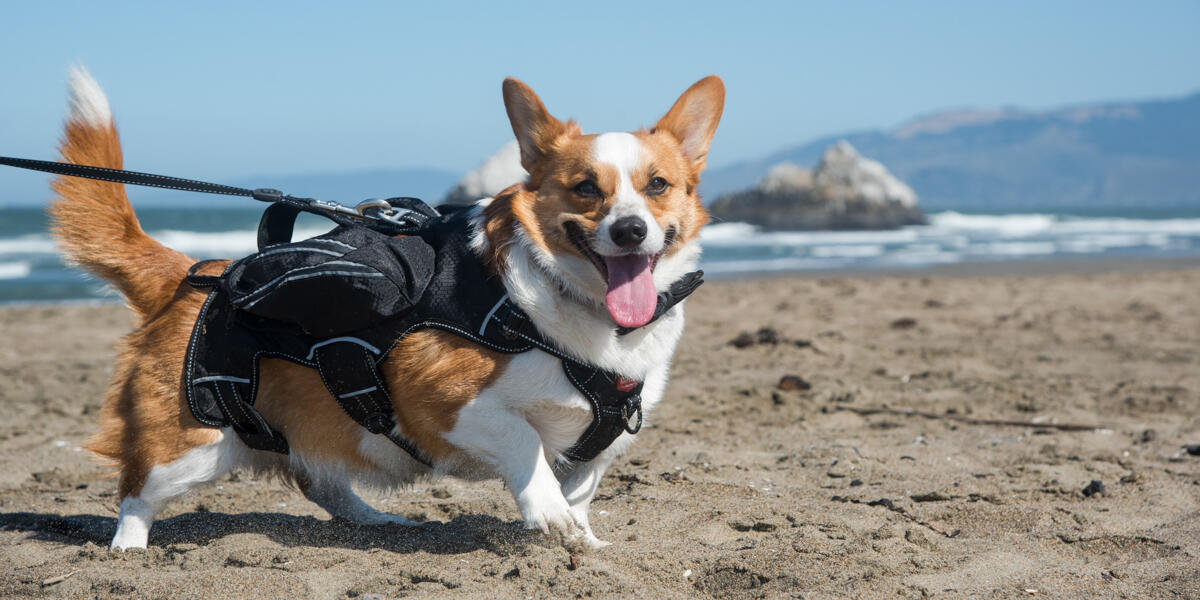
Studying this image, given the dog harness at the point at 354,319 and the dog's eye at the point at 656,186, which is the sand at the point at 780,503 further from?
the dog's eye at the point at 656,186

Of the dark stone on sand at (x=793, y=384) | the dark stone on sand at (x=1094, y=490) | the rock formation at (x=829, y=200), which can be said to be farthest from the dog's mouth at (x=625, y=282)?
the rock formation at (x=829, y=200)

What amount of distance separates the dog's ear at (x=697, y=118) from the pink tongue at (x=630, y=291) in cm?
55

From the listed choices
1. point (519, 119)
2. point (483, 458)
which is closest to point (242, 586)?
point (483, 458)

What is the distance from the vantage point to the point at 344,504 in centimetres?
342

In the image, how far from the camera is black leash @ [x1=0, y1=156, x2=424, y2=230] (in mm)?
2977

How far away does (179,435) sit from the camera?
9.45ft

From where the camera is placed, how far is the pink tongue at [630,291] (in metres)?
2.62

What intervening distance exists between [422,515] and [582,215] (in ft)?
4.87

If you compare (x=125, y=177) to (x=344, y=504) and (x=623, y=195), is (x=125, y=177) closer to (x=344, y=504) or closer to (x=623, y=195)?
(x=344, y=504)

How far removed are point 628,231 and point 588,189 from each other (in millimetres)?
251

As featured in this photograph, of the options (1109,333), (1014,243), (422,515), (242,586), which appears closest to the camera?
(242,586)

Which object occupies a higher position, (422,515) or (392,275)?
(392,275)

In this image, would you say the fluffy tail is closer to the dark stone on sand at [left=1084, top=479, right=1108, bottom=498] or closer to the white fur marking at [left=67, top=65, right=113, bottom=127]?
the white fur marking at [left=67, top=65, right=113, bottom=127]

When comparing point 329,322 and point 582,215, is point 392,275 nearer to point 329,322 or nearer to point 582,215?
point 329,322
